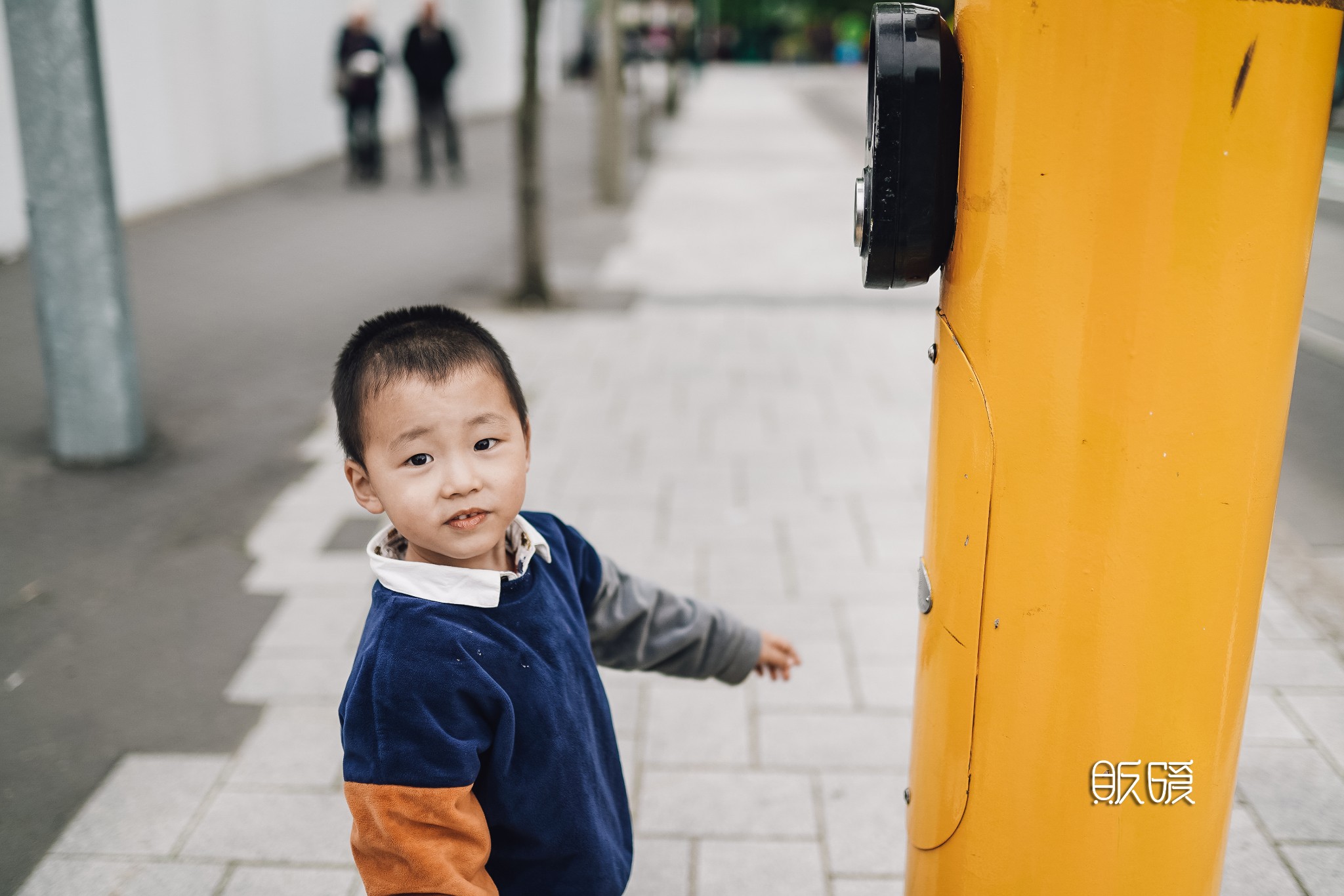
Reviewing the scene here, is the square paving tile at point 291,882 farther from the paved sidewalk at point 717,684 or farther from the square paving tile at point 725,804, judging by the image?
the square paving tile at point 725,804

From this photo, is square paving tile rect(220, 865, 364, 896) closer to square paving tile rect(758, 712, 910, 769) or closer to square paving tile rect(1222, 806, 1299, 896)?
square paving tile rect(758, 712, 910, 769)

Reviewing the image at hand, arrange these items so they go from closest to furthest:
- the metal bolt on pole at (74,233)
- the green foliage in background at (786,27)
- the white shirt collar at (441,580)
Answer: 1. the white shirt collar at (441,580)
2. the metal bolt on pole at (74,233)
3. the green foliage in background at (786,27)

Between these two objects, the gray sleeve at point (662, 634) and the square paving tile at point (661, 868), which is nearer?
the gray sleeve at point (662, 634)

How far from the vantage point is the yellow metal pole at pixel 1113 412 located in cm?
120

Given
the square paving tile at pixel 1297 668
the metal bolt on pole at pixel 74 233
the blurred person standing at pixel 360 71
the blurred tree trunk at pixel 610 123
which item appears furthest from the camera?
the blurred person standing at pixel 360 71

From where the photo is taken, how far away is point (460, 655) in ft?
4.57

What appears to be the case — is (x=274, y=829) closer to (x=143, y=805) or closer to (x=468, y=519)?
(x=143, y=805)

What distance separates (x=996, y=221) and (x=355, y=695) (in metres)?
0.91

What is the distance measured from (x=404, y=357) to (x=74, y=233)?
350cm

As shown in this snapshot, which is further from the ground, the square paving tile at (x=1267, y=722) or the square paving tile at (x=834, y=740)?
the square paving tile at (x=1267, y=722)

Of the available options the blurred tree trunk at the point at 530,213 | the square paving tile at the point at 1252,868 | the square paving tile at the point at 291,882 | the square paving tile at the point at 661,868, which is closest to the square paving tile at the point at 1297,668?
the square paving tile at the point at 1252,868

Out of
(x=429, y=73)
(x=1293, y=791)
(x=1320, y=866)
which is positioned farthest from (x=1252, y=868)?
(x=429, y=73)

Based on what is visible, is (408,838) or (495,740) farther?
(495,740)

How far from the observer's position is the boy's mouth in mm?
1432
